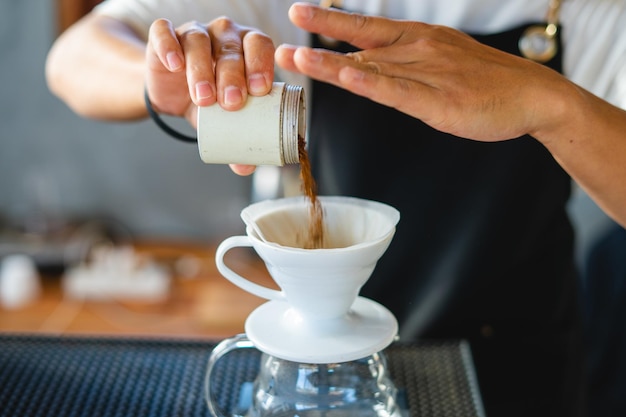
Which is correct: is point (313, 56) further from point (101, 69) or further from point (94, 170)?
point (94, 170)

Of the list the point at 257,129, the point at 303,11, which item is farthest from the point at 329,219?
the point at 303,11

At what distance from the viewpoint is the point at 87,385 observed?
3.12 ft

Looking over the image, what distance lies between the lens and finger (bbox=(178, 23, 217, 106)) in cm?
78

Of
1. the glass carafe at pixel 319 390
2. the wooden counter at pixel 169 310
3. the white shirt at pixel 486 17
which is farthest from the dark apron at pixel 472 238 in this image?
the wooden counter at pixel 169 310

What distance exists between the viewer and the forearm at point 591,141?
86 centimetres

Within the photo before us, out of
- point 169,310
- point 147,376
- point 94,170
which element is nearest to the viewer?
point 147,376

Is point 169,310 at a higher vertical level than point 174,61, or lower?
lower

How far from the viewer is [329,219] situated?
82 centimetres

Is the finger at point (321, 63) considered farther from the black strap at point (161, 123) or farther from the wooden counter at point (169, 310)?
the wooden counter at point (169, 310)

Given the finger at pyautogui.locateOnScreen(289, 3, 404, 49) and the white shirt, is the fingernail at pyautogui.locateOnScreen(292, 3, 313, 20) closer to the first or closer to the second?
the finger at pyautogui.locateOnScreen(289, 3, 404, 49)

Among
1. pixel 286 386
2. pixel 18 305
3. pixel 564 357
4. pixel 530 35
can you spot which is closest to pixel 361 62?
pixel 286 386

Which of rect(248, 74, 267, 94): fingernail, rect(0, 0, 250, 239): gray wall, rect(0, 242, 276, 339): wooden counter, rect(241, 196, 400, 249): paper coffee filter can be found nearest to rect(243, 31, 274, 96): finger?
rect(248, 74, 267, 94): fingernail

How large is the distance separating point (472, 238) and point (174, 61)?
0.67 meters

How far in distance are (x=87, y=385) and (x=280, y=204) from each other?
1.23ft
